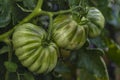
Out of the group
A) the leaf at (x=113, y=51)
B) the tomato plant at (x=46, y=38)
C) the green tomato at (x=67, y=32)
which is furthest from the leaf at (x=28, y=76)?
the leaf at (x=113, y=51)

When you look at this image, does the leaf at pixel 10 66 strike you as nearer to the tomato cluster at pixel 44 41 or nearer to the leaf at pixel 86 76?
the tomato cluster at pixel 44 41

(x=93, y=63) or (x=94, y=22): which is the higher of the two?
(x=94, y=22)

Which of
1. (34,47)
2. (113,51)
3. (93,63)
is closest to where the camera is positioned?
(34,47)

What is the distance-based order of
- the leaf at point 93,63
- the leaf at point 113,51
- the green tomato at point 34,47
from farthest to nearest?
1. the leaf at point 113,51
2. the leaf at point 93,63
3. the green tomato at point 34,47

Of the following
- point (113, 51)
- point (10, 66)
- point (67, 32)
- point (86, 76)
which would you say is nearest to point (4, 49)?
point (10, 66)

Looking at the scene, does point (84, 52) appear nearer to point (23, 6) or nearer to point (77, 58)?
point (77, 58)

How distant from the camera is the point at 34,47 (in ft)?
2.21

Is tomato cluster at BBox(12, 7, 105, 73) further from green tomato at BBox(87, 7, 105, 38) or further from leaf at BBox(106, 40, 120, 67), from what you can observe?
leaf at BBox(106, 40, 120, 67)

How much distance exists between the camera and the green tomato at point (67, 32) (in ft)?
2.25

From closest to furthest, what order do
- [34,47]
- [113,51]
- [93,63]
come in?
[34,47], [93,63], [113,51]

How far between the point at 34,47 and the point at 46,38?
29 millimetres

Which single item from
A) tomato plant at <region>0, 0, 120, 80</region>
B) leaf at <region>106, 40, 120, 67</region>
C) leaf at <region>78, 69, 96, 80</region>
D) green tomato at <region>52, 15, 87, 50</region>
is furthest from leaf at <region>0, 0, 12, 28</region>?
leaf at <region>106, 40, 120, 67</region>

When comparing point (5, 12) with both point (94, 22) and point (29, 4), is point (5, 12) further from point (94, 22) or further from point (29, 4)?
point (94, 22)

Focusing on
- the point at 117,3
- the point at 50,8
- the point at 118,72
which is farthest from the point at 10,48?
the point at 118,72
